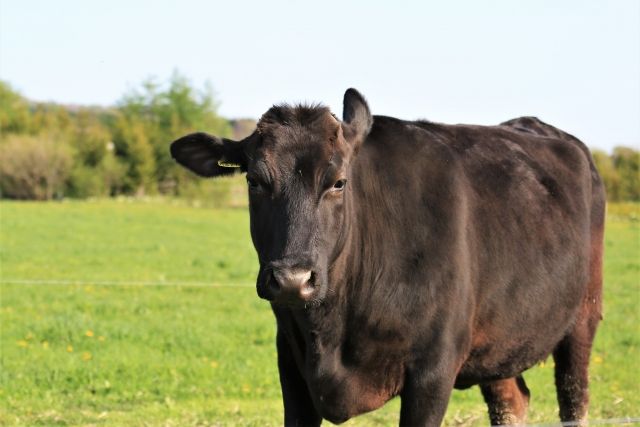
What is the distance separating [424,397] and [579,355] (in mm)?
2057

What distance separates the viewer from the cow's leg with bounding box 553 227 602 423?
21.7ft

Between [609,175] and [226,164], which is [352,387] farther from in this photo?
[609,175]

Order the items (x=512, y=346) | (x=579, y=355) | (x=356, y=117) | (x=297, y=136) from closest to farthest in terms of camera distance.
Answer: (x=297, y=136)
(x=356, y=117)
(x=512, y=346)
(x=579, y=355)

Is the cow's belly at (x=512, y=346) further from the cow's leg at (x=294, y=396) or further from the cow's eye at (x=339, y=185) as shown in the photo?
the cow's eye at (x=339, y=185)

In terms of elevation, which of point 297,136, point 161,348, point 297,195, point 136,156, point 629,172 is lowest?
point 136,156

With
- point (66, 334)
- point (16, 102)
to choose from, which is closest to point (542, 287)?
point (66, 334)

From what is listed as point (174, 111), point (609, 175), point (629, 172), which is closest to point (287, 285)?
point (609, 175)

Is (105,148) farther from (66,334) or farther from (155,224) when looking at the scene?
(66,334)

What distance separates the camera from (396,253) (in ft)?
16.8

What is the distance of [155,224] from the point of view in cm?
3469

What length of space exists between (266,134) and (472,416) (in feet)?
14.5

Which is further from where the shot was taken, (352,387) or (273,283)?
(352,387)

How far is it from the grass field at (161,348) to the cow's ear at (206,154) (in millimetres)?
3206

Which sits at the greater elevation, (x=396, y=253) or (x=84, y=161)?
(x=396, y=253)
